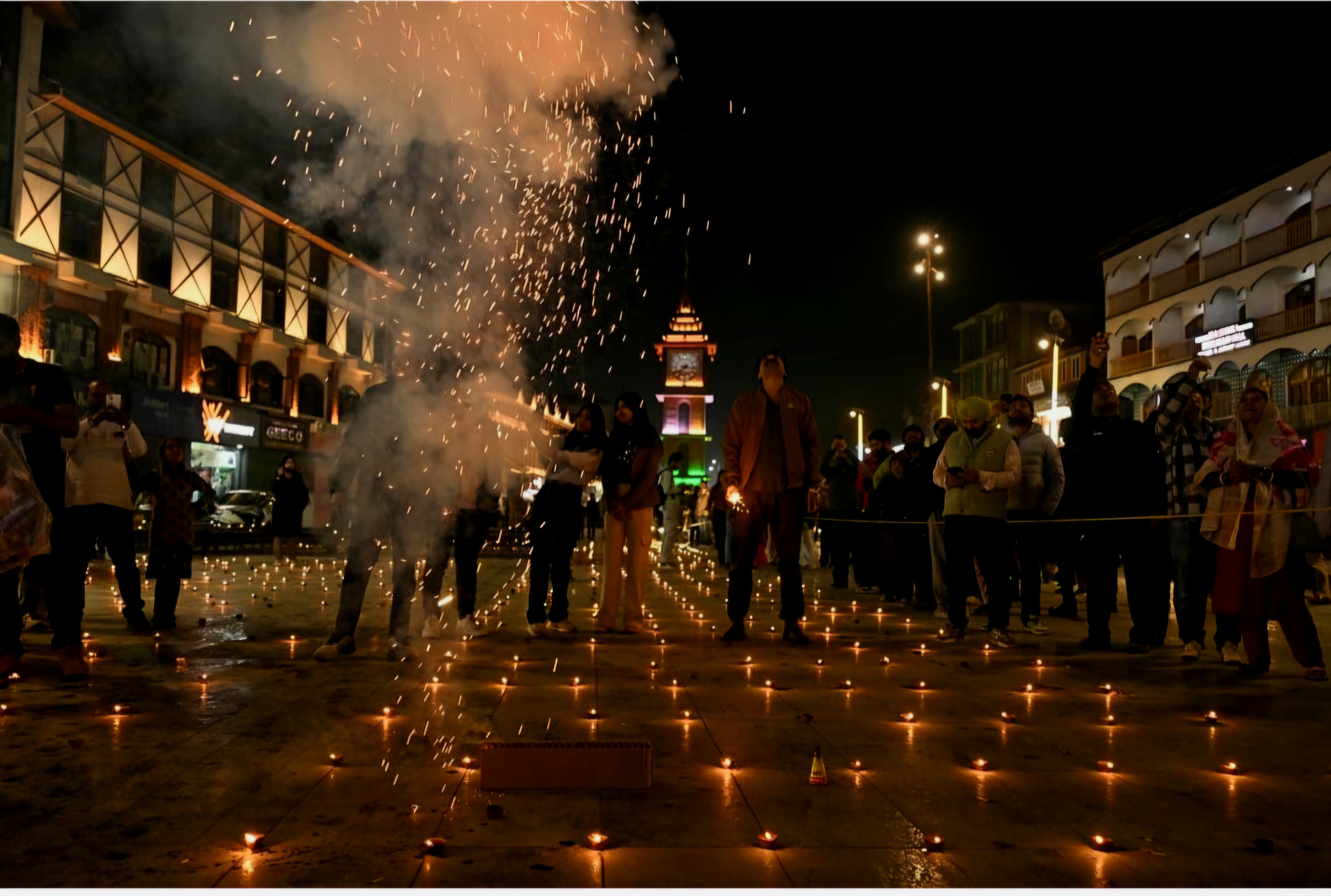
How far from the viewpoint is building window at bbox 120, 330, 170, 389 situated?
28.1 meters

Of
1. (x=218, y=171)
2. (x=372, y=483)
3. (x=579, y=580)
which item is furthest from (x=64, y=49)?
(x=372, y=483)

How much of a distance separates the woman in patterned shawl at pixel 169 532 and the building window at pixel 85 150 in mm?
21045

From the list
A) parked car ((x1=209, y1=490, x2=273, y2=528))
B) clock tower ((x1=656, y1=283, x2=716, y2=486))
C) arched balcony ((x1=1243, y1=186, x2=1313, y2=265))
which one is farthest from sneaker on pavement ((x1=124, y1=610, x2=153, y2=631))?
clock tower ((x1=656, y1=283, x2=716, y2=486))

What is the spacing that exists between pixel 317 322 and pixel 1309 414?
32281mm

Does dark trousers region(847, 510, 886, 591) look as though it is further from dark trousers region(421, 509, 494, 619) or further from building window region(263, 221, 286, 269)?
building window region(263, 221, 286, 269)

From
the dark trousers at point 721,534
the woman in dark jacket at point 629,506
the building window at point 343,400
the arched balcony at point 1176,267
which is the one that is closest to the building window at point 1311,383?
the arched balcony at point 1176,267

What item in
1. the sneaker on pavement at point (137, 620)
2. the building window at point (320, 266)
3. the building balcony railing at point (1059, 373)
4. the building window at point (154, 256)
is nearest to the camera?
the sneaker on pavement at point (137, 620)

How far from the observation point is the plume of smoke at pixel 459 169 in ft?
22.0

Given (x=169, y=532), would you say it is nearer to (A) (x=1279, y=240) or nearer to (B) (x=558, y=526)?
(B) (x=558, y=526)

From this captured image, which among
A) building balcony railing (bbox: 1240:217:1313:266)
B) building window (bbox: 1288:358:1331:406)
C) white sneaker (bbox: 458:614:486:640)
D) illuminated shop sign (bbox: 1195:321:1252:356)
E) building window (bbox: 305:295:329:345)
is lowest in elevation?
white sneaker (bbox: 458:614:486:640)

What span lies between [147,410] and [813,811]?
2984 cm

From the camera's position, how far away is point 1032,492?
8188 millimetres

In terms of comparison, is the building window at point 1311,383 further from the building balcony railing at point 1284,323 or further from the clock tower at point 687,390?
the clock tower at point 687,390

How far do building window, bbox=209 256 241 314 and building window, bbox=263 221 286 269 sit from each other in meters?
1.27
